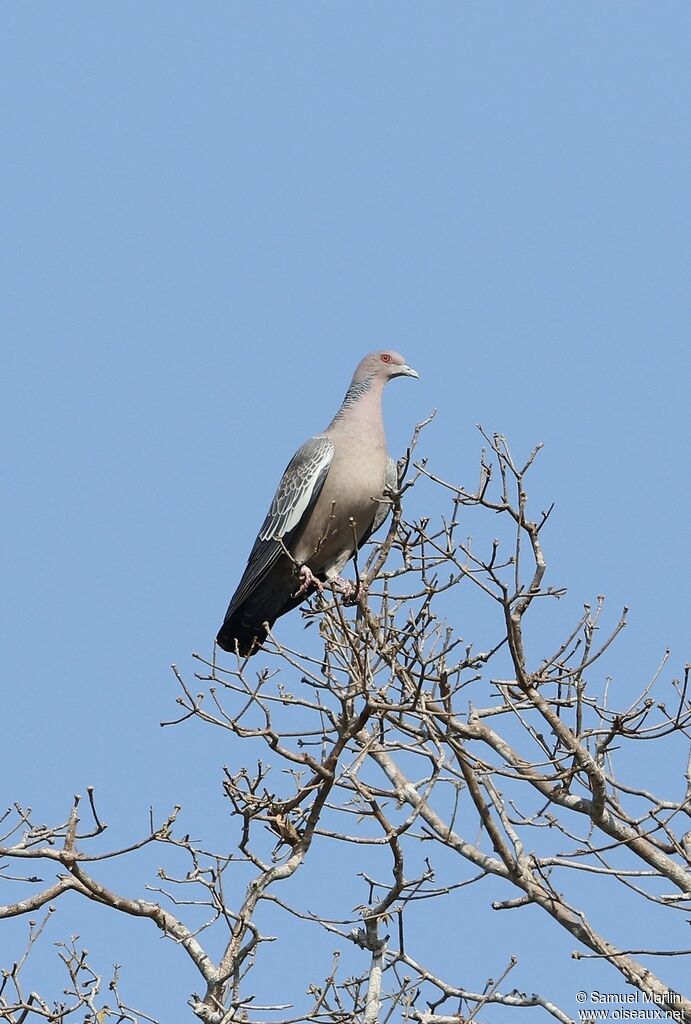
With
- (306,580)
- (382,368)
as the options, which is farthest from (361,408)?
(306,580)

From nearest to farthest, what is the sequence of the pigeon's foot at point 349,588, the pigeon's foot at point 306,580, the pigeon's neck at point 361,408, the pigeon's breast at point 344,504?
the pigeon's foot at point 349,588 → the pigeon's foot at point 306,580 → the pigeon's breast at point 344,504 → the pigeon's neck at point 361,408

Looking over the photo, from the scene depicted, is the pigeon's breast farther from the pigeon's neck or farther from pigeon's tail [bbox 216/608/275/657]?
pigeon's tail [bbox 216/608/275/657]

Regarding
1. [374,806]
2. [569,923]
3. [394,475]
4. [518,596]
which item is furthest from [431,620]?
[394,475]

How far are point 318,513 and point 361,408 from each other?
29.3 inches

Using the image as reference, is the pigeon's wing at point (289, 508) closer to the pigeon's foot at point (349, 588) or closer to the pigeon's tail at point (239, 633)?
the pigeon's tail at point (239, 633)

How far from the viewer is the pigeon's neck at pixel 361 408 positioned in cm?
862

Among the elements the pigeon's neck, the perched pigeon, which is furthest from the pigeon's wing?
the pigeon's neck

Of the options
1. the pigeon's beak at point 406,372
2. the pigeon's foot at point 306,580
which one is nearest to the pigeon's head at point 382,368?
the pigeon's beak at point 406,372

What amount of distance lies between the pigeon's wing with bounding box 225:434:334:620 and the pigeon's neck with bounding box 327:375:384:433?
0.16 metres

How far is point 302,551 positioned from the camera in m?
8.59

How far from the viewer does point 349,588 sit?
777 cm

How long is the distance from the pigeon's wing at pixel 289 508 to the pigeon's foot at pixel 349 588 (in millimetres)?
411

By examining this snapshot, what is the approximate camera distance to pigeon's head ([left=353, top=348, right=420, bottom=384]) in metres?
8.89

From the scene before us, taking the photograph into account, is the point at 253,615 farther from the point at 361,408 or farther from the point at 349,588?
the point at 361,408
